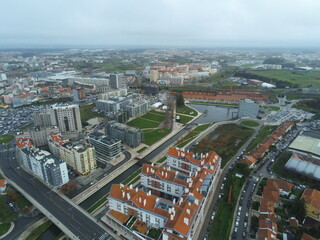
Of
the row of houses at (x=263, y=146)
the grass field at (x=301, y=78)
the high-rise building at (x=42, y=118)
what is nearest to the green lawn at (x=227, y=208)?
the row of houses at (x=263, y=146)

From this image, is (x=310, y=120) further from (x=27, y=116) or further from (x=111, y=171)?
(x=27, y=116)

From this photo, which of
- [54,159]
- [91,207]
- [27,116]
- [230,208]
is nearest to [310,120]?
[230,208]

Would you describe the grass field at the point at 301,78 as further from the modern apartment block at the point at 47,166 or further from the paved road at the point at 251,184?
the modern apartment block at the point at 47,166

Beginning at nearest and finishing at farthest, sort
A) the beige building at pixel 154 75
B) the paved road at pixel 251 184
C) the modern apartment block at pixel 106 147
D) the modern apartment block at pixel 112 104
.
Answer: the paved road at pixel 251 184
the modern apartment block at pixel 106 147
the modern apartment block at pixel 112 104
the beige building at pixel 154 75

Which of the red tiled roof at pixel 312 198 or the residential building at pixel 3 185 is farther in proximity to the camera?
the residential building at pixel 3 185

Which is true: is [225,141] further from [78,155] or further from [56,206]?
[56,206]

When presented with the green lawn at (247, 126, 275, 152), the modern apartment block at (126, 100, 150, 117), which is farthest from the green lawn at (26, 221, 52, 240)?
the modern apartment block at (126, 100, 150, 117)
